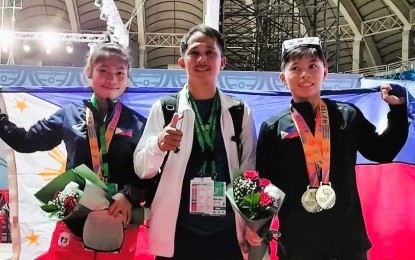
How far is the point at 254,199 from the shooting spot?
170 centimetres

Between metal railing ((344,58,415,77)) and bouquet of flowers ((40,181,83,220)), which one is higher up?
metal railing ((344,58,415,77))

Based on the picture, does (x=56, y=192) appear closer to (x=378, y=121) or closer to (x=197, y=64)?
(x=197, y=64)

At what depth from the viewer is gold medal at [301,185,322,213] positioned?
6.23 feet

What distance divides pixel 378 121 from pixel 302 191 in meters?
1.41

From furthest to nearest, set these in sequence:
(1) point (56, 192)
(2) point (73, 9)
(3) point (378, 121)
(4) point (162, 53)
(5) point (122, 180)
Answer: (4) point (162, 53) < (2) point (73, 9) < (3) point (378, 121) < (5) point (122, 180) < (1) point (56, 192)

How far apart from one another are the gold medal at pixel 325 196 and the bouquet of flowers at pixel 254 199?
0.63 ft

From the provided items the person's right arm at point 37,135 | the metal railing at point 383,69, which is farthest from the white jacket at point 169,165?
the metal railing at point 383,69

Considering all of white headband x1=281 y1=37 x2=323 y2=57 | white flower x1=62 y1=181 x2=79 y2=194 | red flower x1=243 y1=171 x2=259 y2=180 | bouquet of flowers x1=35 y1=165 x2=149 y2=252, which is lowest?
bouquet of flowers x1=35 y1=165 x2=149 y2=252

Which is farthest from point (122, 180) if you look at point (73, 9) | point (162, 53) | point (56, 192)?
point (162, 53)

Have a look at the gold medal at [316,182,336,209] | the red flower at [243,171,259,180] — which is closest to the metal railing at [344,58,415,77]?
the gold medal at [316,182,336,209]

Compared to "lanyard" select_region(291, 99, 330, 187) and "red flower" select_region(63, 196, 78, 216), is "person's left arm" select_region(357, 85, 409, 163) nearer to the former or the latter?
"lanyard" select_region(291, 99, 330, 187)

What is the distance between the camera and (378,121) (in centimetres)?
313

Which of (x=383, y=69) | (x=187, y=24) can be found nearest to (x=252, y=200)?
(x=383, y=69)

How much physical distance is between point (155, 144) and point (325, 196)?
692 mm
